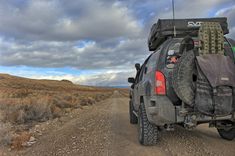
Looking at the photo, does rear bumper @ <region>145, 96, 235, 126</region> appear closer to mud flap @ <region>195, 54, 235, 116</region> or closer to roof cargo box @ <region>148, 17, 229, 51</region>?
mud flap @ <region>195, 54, 235, 116</region>

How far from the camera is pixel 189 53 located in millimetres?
5000

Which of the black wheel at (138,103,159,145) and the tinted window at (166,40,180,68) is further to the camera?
the black wheel at (138,103,159,145)

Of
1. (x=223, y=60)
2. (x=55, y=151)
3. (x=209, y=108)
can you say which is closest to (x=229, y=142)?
(x=209, y=108)

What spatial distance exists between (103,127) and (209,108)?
14.5ft

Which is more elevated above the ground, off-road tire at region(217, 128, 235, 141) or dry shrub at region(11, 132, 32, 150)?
off-road tire at region(217, 128, 235, 141)

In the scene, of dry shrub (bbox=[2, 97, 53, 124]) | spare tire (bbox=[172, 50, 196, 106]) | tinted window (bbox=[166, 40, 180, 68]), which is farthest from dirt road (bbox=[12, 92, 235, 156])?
dry shrub (bbox=[2, 97, 53, 124])

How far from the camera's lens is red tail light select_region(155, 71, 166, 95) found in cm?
524

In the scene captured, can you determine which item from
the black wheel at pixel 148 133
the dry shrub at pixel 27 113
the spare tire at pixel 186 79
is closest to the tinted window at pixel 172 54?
the spare tire at pixel 186 79

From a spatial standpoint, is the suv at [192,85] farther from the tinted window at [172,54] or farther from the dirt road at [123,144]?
the dirt road at [123,144]

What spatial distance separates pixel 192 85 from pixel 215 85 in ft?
1.27

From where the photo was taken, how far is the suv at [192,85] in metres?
4.73

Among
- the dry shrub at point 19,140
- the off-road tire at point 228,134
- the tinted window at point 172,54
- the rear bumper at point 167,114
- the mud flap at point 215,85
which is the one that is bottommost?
the dry shrub at point 19,140

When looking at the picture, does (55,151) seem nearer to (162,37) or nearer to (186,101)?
(186,101)

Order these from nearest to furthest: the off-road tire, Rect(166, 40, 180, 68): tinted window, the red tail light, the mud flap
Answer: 1. the mud flap
2. the red tail light
3. Rect(166, 40, 180, 68): tinted window
4. the off-road tire
